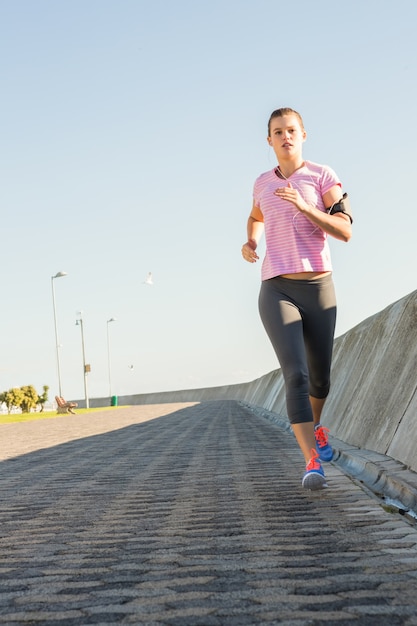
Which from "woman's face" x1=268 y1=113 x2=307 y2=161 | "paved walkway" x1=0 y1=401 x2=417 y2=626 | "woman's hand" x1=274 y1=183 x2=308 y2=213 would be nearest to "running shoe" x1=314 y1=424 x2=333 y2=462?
"paved walkway" x1=0 y1=401 x2=417 y2=626

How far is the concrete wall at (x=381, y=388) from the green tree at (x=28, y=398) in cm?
4567

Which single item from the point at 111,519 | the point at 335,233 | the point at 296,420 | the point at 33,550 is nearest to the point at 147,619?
the point at 33,550

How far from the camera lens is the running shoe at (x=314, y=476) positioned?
5258 mm

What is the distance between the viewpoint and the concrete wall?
614 centimetres

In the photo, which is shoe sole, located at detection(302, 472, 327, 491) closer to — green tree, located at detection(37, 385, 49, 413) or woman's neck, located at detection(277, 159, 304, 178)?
woman's neck, located at detection(277, 159, 304, 178)

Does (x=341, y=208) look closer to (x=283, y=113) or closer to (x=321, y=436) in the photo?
(x=283, y=113)

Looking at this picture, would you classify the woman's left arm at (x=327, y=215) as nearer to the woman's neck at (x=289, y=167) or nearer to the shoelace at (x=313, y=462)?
the woman's neck at (x=289, y=167)

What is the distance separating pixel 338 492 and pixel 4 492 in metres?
2.45

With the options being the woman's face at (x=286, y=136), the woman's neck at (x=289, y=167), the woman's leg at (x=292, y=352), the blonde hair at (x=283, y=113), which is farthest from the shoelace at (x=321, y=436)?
the blonde hair at (x=283, y=113)

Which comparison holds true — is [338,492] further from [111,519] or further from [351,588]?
[351,588]

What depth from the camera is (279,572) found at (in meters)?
3.16

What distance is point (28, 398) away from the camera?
55594mm

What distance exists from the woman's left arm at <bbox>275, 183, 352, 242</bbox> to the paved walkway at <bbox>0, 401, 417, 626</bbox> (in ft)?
5.23

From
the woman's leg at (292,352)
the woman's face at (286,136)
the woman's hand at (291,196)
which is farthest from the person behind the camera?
the woman's face at (286,136)
